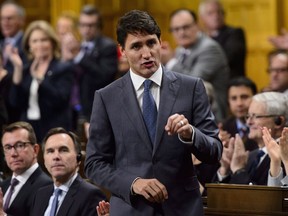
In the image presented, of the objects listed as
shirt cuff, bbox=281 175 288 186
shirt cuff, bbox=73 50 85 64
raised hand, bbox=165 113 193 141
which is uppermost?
shirt cuff, bbox=73 50 85 64

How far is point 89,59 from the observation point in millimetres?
8688

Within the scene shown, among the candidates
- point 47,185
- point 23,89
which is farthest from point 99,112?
point 23,89

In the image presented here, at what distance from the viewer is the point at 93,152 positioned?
12.6ft

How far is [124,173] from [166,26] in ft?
23.5

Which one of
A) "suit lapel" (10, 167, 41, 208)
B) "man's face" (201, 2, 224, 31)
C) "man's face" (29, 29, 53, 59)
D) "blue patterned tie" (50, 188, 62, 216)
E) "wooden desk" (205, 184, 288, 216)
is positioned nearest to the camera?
A: "wooden desk" (205, 184, 288, 216)

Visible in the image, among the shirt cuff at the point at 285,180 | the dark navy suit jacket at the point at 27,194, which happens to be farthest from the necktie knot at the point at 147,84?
the dark navy suit jacket at the point at 27,194

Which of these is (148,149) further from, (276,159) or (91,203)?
(91,203)

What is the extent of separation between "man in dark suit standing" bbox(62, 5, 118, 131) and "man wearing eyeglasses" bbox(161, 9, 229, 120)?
0.95 meters

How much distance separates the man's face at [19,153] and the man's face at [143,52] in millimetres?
2078

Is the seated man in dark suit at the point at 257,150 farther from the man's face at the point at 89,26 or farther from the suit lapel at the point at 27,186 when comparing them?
the man's face at the point at 89,26

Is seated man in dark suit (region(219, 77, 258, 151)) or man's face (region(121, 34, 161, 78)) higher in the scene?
man's face (region(121, 34, 161, 78))

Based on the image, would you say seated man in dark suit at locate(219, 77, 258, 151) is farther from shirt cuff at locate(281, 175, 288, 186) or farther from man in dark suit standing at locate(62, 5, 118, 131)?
shirt cuff at locate(281, 175, 288, 186)

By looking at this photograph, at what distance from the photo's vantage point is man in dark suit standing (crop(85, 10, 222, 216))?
3.72 metres

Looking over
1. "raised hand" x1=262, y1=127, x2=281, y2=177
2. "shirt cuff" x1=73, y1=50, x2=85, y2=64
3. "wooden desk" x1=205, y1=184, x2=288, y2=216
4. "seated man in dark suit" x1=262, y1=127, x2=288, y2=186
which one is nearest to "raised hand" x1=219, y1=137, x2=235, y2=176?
"seated man in dark suit" x1=262, y1=127, x2=288, y2=186
